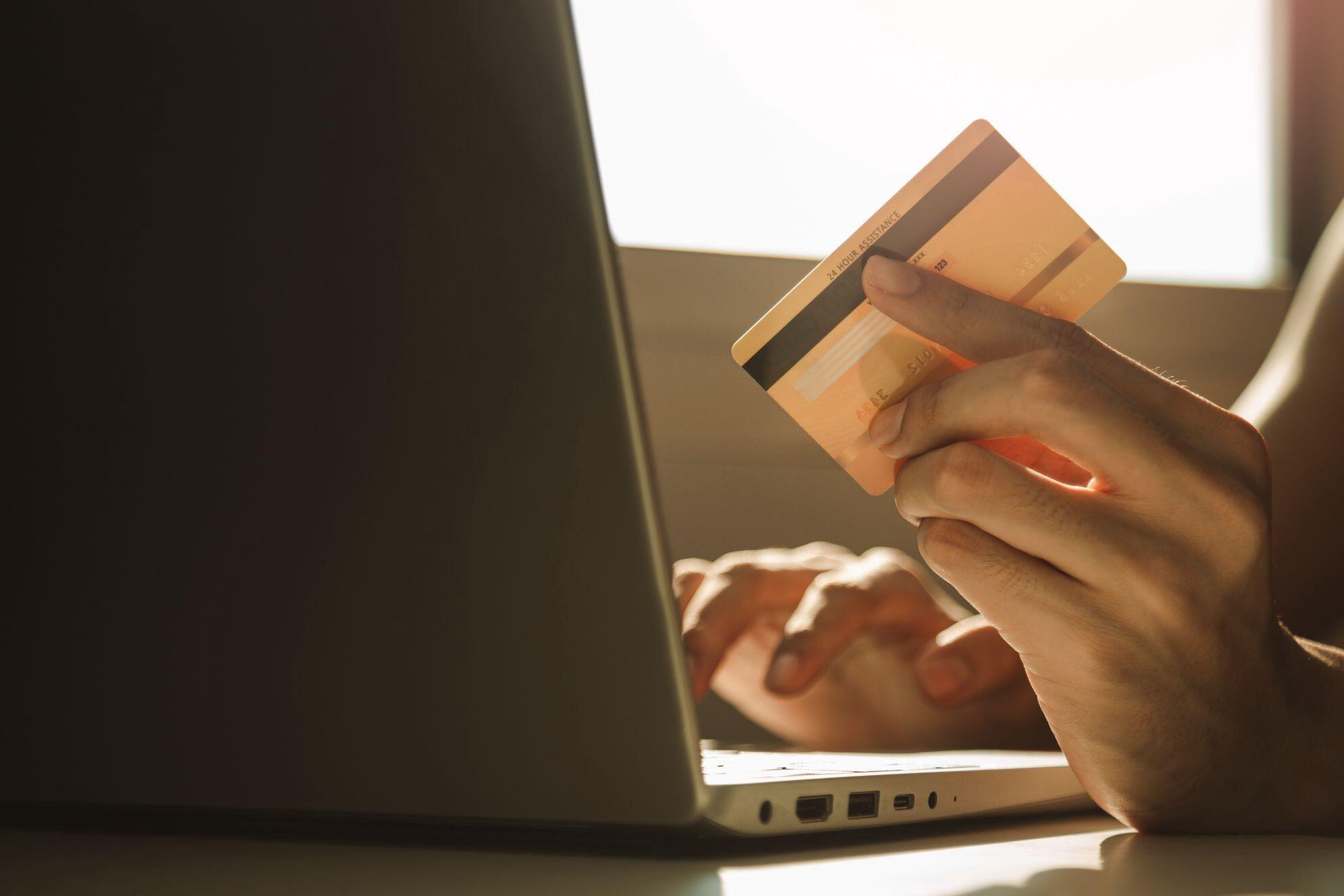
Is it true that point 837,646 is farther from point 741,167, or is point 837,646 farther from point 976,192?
point 741,167

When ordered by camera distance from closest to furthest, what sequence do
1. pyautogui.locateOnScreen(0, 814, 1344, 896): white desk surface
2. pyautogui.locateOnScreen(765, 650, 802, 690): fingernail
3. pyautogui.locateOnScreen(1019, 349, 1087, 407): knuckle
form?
1. pyautogui.locateOnScreen(0, 814, 1344, 896): white desk surface
2. pyautogui.locateOnScreen(1019, 349, 1087, 407): knuckle
3. pyautogui.locateOnScreen(765, 650, 802, 690): fingernail

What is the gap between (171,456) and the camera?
0.99ft

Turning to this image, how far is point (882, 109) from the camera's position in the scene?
1.42 m

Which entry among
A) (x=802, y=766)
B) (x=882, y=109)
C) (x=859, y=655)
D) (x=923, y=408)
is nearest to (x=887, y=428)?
(x=923, y=408)

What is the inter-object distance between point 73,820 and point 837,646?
0.49 m

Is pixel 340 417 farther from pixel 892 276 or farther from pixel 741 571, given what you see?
pixel 741 571

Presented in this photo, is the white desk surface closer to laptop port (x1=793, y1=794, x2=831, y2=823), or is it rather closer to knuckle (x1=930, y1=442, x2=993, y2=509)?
laptop port (x1=793, y1=794, x2=831, y2=823)

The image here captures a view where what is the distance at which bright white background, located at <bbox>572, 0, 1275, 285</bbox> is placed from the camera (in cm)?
135

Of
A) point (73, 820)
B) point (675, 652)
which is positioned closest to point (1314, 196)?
point (675, 652)

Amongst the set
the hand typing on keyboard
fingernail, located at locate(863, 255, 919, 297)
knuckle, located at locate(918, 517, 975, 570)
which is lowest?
the hand typing on keyboard

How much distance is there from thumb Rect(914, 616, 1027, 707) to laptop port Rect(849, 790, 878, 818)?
376 millimetres

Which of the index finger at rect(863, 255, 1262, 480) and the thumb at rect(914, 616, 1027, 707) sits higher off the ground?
the index finger at rect(863, 255, 1262, 480)

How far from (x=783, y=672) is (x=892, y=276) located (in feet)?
0.97

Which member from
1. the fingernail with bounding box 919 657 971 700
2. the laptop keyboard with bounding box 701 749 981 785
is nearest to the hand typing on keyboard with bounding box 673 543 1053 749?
the fingernail with bounding box 919 657 971 700
